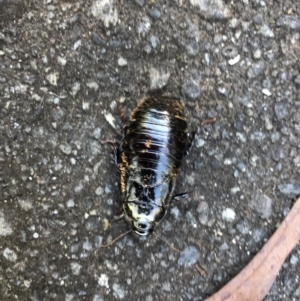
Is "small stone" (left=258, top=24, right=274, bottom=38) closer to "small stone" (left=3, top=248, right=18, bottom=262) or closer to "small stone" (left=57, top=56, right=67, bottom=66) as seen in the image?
"small stone" (left=57, top=56, right=67, bottom=66)

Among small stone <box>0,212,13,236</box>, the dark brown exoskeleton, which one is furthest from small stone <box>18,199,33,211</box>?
the dark brown exoskeleton

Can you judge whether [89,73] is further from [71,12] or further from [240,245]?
[240,245]

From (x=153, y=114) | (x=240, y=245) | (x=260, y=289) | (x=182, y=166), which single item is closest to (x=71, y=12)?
(x=153, y=114)

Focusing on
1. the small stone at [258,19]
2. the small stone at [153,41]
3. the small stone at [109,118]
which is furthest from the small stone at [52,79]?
the small stone at [258,19]

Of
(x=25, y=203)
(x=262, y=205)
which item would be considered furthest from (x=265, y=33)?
(x=25, y=203)

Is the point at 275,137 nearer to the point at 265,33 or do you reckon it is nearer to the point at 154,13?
the point at 265,33

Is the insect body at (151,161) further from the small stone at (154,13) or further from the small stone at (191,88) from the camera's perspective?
the small stone at (154,13)
